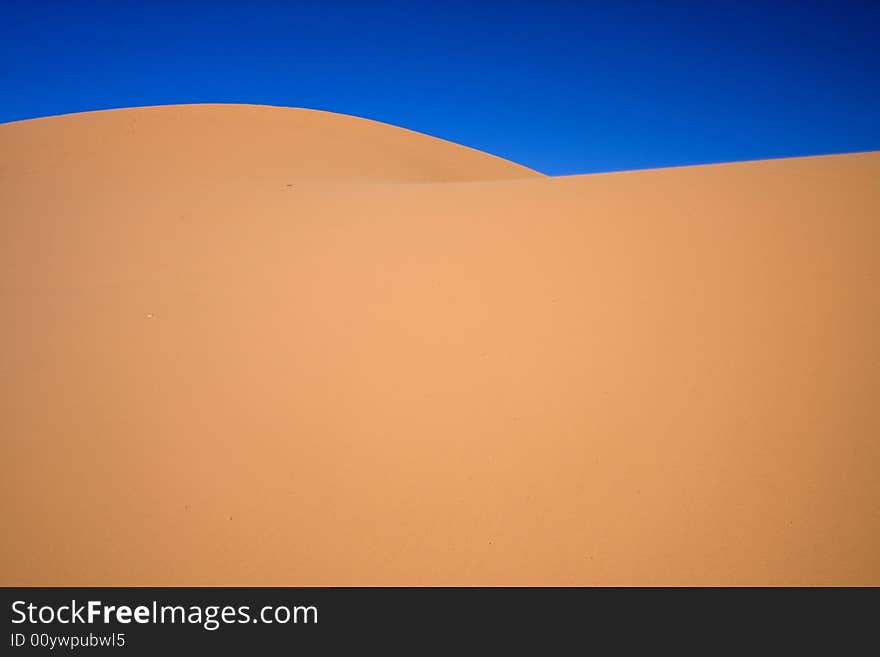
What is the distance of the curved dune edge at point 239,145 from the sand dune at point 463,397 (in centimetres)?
597

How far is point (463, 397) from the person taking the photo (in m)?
2.70

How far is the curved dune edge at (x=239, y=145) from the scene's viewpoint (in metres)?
10.8

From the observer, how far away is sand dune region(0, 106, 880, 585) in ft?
6.42

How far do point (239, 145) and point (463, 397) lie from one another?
460 inches

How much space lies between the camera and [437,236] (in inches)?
189
